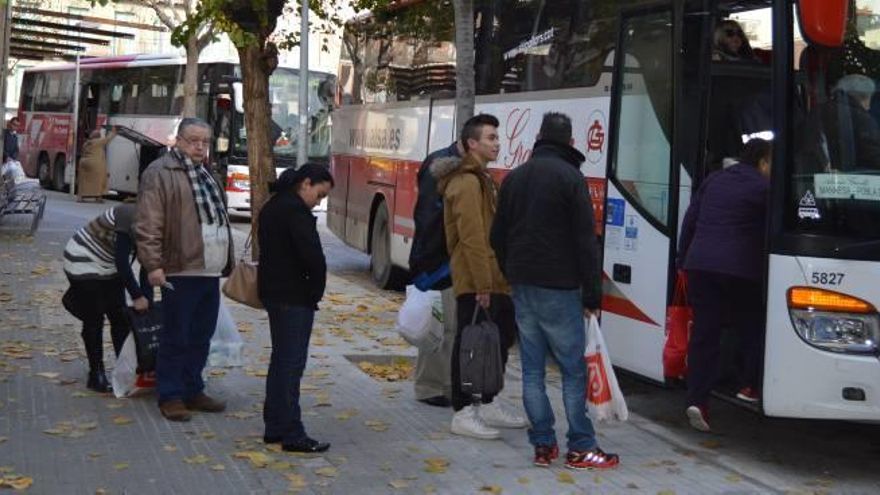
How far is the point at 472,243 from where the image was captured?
7.62 metres

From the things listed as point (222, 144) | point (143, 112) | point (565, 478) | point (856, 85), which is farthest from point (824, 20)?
point (143, 112)

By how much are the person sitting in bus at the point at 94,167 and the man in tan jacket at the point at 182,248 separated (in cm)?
2191

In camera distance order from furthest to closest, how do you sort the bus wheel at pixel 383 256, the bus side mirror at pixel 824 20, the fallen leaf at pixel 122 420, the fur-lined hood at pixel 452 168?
the bus wheel at pixel 383 256
the fallen leaf at pixel 122 420
the fur-lined hood at pixel 452 168
the bus side mirror at pixel 824 20

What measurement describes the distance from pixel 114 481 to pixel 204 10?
32.5 ft

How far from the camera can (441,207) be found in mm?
8164

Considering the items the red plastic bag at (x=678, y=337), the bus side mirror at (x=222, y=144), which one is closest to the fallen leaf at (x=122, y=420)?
the red plastic bag at (x=678, y=337)

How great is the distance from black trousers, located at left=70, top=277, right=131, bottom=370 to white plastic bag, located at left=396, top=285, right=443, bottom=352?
1735mm

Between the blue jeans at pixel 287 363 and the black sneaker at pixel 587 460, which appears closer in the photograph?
the black sneaker at pixel 587 460

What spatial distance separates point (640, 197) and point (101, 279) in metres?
3.48

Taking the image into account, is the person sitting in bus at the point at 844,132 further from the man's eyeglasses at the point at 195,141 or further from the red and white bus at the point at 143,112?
the red and white bus at the point at 143,112

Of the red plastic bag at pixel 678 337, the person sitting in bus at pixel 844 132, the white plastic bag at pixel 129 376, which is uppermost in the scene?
the person sitting in bus at pixel 844 132

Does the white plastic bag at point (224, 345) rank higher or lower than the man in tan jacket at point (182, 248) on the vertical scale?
lower

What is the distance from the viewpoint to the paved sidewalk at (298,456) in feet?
22.6

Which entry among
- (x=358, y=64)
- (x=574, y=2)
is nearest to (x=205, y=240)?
(x=574, y=2)
